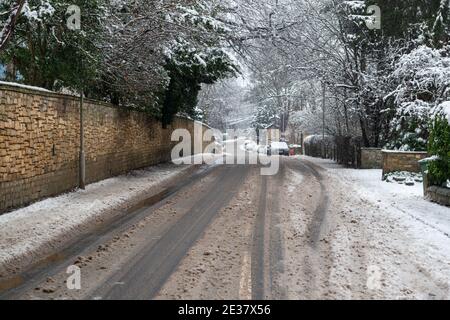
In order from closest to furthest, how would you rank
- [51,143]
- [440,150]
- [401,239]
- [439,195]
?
1. [401,239]
2. [439,195]
3. [440,150]
4. [51,143]

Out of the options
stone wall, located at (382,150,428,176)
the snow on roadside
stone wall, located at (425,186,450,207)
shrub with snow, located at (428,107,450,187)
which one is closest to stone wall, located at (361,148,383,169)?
stone wall, located at (382,150,428,176)

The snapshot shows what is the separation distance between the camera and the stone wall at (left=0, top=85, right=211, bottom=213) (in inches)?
377

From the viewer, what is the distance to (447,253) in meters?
7.01

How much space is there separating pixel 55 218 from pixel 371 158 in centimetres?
1574

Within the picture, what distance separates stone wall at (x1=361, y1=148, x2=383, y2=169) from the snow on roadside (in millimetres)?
10814

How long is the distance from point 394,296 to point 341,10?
66.5 feet

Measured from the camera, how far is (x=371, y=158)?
21.6 metres

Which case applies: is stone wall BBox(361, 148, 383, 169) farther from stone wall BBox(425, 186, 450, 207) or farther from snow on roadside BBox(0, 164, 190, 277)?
snow on roadside BBox(0, 164, 190, 277)

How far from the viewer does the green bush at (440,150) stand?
35.9 feet

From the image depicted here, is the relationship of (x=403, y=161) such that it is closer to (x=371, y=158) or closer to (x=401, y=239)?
(x=371, y=158)

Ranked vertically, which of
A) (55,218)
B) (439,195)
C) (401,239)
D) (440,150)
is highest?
(440,150)

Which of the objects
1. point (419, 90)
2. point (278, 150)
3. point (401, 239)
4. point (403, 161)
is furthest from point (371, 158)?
point (278, 150)

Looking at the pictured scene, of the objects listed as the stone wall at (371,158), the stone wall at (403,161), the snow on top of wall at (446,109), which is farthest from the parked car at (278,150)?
the snow on top of wall at (446,109)

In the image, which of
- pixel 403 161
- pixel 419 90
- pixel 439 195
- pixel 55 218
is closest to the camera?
pixel 55 218
